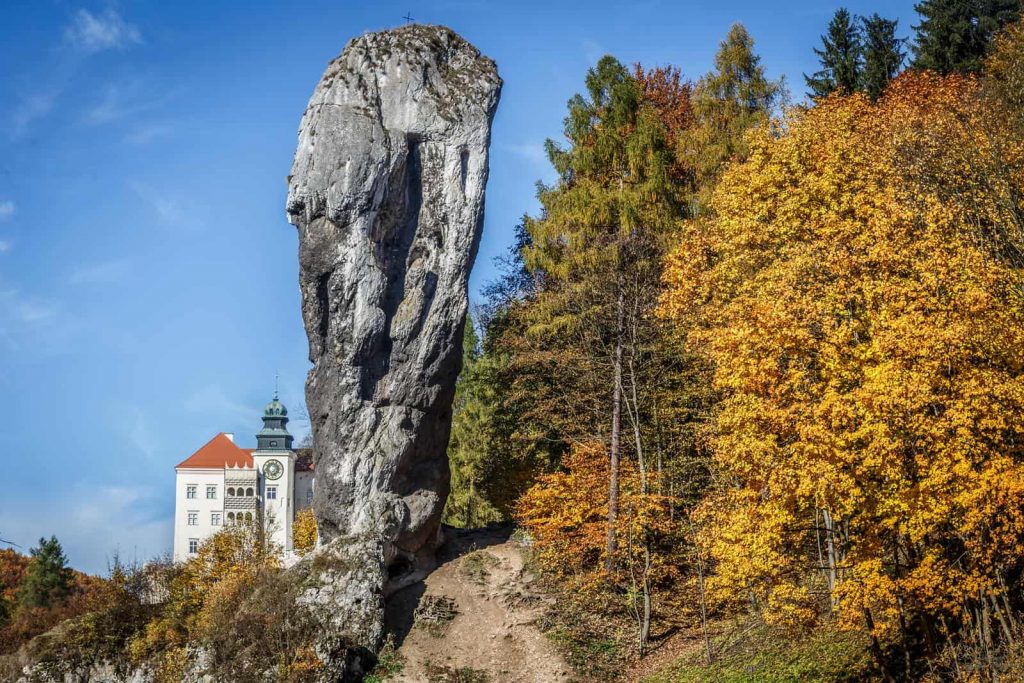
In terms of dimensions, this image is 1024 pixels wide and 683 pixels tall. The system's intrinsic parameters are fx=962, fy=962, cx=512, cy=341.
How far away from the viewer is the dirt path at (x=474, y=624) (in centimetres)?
1991

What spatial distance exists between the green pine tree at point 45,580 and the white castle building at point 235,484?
837 inches

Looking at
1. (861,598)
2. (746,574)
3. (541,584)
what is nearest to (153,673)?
(541,584)

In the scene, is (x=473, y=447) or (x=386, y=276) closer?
(x=386, y=276)

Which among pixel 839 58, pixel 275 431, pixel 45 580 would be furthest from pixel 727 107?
pixel 275 431

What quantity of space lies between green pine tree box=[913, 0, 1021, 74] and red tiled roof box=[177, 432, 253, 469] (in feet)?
148

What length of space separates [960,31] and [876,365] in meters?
23.6

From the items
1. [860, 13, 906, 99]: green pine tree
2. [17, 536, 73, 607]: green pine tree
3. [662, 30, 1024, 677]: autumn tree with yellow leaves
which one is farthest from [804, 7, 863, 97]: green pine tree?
[17, 536, 73, 607]: green pine tree

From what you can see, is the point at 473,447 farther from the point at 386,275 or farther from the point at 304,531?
the point at 304,531

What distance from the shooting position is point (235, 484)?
2363 inches

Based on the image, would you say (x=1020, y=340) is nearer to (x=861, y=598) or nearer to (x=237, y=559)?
(x=861, y=598)

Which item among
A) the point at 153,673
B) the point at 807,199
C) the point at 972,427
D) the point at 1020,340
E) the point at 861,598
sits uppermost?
the point at 807,199

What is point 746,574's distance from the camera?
1463 cm

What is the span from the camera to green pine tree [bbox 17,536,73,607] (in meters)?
36.3

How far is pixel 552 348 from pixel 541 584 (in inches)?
231
